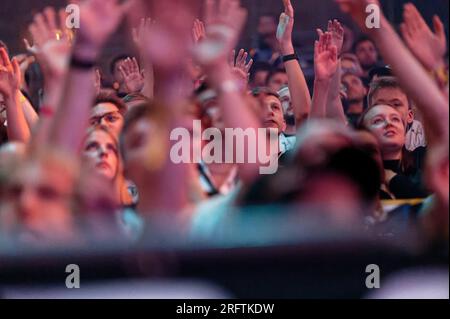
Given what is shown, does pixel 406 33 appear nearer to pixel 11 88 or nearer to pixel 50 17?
pixel 50 17

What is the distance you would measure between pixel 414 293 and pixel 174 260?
656 millimetres

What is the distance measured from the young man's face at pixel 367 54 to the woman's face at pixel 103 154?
2.42 feet

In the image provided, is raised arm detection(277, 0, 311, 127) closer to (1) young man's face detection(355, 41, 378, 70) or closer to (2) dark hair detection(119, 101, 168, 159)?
(1) young man's face detection(355, 41, 378, 70)

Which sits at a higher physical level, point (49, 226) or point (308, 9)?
point (308, 9)

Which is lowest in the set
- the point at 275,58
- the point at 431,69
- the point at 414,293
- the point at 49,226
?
the point at 414,293

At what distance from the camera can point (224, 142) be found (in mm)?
2326

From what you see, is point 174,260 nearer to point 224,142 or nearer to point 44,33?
point 224,142

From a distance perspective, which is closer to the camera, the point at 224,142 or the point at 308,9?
the point at 224,142

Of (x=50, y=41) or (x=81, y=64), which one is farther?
(x=50, y=41)

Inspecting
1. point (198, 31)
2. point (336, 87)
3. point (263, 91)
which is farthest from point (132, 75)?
point (336, 87)

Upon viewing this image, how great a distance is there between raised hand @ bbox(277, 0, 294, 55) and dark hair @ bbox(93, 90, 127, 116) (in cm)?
49

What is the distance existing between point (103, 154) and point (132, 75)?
25cm

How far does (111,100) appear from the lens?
249 cm

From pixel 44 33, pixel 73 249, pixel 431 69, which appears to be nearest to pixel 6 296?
pixel 73 249
